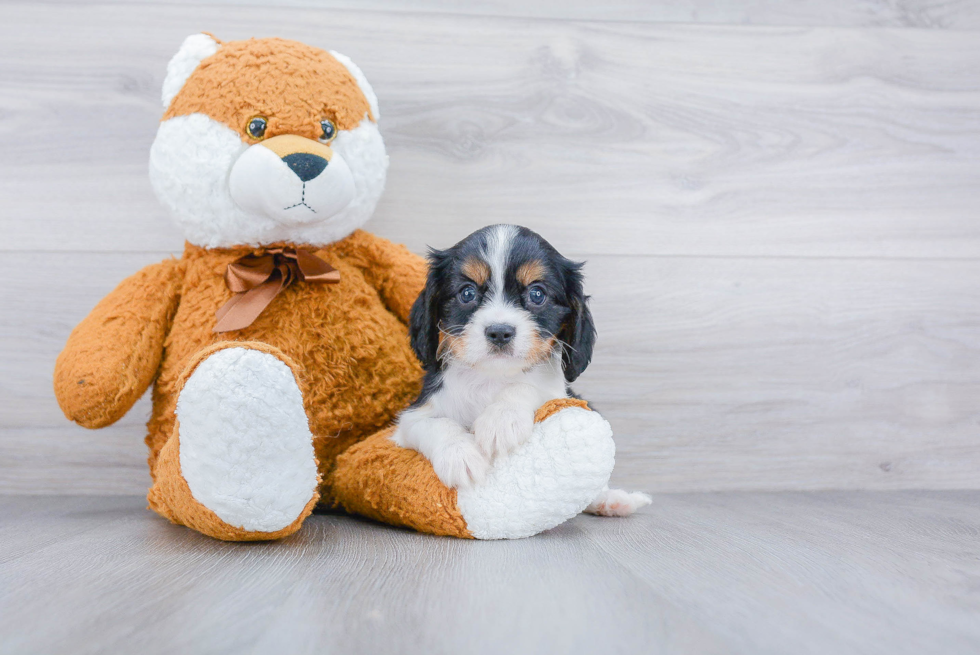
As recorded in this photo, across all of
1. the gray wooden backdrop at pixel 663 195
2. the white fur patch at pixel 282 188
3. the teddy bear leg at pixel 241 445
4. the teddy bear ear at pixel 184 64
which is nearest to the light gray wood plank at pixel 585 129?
the gray wooden backdrop at pixel 663 195

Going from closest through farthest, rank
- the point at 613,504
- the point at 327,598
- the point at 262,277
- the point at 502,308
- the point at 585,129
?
the point at 327,598 → the point at 502,308 → the point at 262,277 → the point at 613,504 → the point at 585,129

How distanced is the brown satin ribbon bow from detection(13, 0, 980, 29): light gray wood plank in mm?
776

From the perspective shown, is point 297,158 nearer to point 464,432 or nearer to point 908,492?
point 464,432

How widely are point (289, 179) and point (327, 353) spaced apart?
0.37 m

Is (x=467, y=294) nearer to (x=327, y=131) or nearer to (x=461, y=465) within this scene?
(x=461, y=465)

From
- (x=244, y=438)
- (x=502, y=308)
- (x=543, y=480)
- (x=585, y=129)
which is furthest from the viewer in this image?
(x=585, y=129)

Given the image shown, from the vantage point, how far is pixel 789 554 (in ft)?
4.07

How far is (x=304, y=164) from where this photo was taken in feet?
4.43

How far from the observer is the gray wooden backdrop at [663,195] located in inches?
71.2

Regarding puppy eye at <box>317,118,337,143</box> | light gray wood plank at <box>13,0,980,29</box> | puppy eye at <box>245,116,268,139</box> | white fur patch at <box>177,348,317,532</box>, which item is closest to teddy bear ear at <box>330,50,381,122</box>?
puppy eye at <box>317,118,337,143</box>

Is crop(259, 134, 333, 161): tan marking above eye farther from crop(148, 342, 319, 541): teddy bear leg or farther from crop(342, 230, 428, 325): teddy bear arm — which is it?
crop(148, 342, 319, 541): teddy bear leg

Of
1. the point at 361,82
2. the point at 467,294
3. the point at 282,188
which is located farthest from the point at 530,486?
the point at 361,82

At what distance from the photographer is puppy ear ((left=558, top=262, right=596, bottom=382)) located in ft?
4.60

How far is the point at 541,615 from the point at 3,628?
65cm
